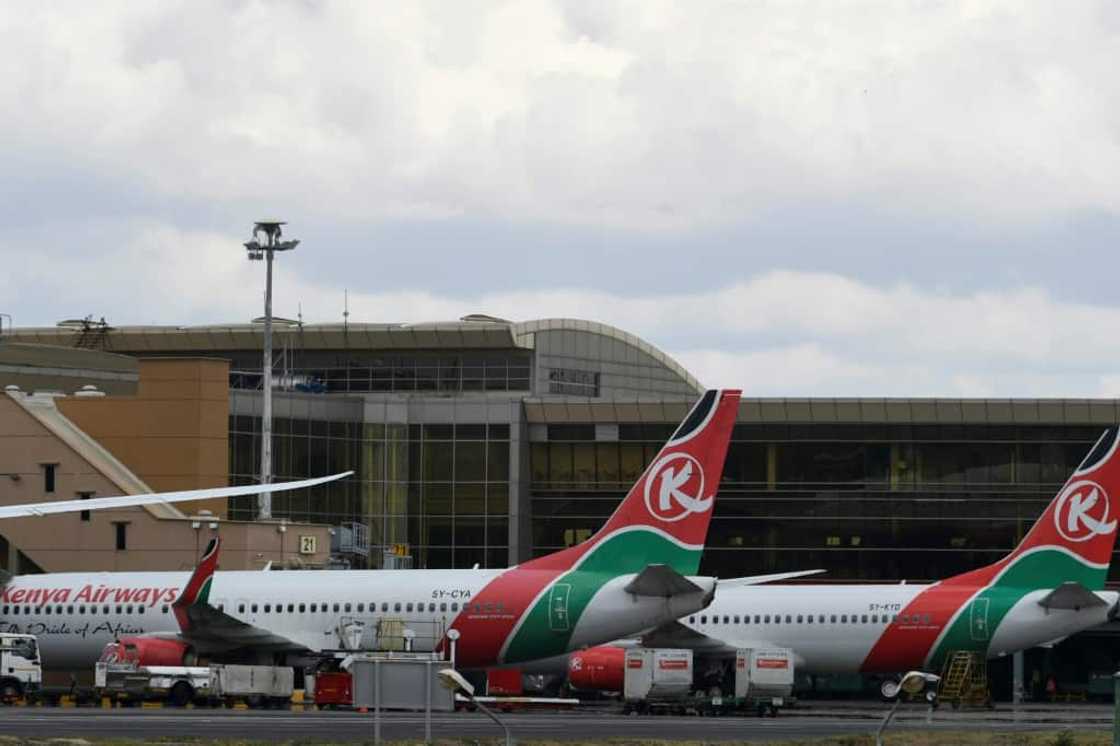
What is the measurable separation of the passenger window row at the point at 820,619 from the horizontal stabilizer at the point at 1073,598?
11.5 feet

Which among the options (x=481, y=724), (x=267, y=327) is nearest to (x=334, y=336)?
(x=267, y=327)

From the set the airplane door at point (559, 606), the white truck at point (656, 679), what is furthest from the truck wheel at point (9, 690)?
the white truck at point (656, 679)

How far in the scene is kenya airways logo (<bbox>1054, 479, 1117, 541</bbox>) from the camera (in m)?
60.4

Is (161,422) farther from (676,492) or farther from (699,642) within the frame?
(676,492)

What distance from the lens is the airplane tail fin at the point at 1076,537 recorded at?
197 feet

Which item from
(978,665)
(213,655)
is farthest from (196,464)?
(978,665)

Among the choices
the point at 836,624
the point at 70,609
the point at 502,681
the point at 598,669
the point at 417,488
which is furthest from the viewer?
the point at 417,488

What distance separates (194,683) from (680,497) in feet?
43.4

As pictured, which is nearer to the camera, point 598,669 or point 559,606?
point 559,606

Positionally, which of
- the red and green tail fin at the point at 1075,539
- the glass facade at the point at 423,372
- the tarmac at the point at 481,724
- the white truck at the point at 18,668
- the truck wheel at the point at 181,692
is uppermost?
the glass facade at the point at 423,372

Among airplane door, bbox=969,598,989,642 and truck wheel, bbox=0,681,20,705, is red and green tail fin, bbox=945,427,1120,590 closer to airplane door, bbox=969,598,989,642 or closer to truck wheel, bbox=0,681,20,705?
airplane door, bbox=969,598,989,642

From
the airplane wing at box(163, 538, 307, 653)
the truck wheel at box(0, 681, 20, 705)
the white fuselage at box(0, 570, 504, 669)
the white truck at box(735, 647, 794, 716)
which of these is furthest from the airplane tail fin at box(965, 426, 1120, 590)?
the truck wheel at box(0, 681, 20, 705)

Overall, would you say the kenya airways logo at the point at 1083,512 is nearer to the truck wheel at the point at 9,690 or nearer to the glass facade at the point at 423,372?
Result: the truck wheel at the point at 9,690

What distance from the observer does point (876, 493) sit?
8581 cm
